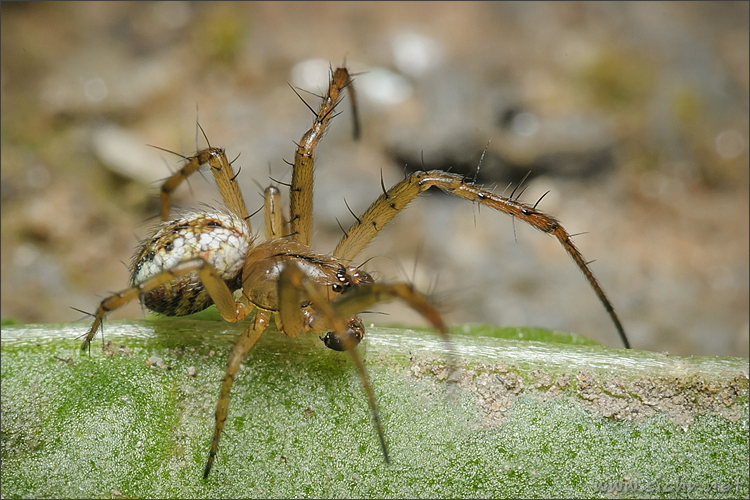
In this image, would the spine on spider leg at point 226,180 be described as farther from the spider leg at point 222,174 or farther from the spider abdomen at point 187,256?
the spider abdomen at point 187,256

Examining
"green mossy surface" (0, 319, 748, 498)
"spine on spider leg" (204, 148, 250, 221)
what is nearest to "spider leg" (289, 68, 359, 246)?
"spine on spider leg" (204, 148, 250, 221)

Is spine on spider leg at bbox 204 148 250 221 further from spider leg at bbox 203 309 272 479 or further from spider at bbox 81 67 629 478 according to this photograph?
spider leg at bbox 203 309 272 479

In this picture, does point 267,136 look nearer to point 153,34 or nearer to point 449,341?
point 153,34

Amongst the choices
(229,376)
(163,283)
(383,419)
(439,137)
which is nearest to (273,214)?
(163,283)

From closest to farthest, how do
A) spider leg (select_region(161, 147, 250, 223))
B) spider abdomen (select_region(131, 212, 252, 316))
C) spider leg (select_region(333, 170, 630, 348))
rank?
spider abdomen (select_region(131, 212, 252, 316))
spider leg (select_region(333, 170, 630, 348))
spider leg (select_region(161, 147, 250, 223))

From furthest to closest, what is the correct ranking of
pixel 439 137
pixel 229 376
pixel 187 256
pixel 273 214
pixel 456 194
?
pixel 439 137, pixel 273 214, pixel 456 194, pixel 187 256, pixel 229 376

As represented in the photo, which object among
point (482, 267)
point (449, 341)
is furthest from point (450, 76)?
point (449, 341)

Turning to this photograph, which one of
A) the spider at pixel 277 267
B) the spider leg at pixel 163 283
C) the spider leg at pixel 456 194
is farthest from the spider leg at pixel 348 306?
the spider leg at pixel 456 194

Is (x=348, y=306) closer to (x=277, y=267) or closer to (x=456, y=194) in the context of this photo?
(x=277, y=267)
